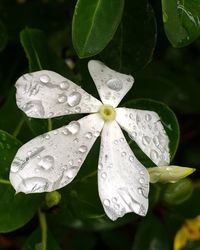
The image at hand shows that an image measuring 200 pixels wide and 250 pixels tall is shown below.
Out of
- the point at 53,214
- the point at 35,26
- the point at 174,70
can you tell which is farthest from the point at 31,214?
the point at 174,70

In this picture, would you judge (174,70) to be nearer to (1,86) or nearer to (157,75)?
(157,75)

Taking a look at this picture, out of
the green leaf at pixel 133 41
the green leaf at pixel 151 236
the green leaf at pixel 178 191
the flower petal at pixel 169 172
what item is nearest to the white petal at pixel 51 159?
the flower petal at pixel 169 172

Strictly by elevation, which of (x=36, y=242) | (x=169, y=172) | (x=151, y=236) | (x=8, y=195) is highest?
(x=169, y=172)

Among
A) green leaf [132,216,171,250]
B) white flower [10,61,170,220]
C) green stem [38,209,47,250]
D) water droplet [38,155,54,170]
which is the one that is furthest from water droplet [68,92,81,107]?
green leaf [132,216,171,250]

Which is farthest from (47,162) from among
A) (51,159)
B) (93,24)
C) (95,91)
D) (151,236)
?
(151,236)

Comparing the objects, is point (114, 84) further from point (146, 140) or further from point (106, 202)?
point (106, 202)
